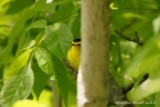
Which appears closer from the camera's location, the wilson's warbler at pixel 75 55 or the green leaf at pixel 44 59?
the green leaf at pixel 44 59

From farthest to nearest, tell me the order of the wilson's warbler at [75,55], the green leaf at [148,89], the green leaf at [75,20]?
the wilson's warbler at [75,55]
the green leaf at [75,20]
the green leaf at [148,89]

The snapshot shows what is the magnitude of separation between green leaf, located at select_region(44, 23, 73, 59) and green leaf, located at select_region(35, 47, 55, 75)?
31 millimetres

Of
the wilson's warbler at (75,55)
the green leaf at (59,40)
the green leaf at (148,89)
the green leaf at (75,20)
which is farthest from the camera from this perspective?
the wilson's warbler at (75,55)

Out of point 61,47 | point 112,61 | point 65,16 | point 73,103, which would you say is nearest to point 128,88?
point 61,47

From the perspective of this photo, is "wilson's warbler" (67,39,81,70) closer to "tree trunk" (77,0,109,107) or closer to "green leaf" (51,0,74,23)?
"green leaf" (51,0,74,23)

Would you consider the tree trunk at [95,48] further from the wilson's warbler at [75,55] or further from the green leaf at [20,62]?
the wilson's warbler at [75,55]

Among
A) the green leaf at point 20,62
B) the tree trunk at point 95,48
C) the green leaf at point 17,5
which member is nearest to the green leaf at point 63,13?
the green leaf at point 20,62

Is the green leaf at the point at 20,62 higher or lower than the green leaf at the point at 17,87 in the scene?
higher

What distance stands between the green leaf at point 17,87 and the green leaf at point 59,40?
8 cm

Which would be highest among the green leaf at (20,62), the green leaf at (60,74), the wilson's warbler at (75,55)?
the green leaf at (20,62)

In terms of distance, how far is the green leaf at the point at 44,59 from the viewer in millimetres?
844

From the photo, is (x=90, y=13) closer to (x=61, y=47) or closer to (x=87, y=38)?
(x=87, y=38)

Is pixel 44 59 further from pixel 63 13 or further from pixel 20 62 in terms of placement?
pixel 63 13

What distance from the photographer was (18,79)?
86cm
